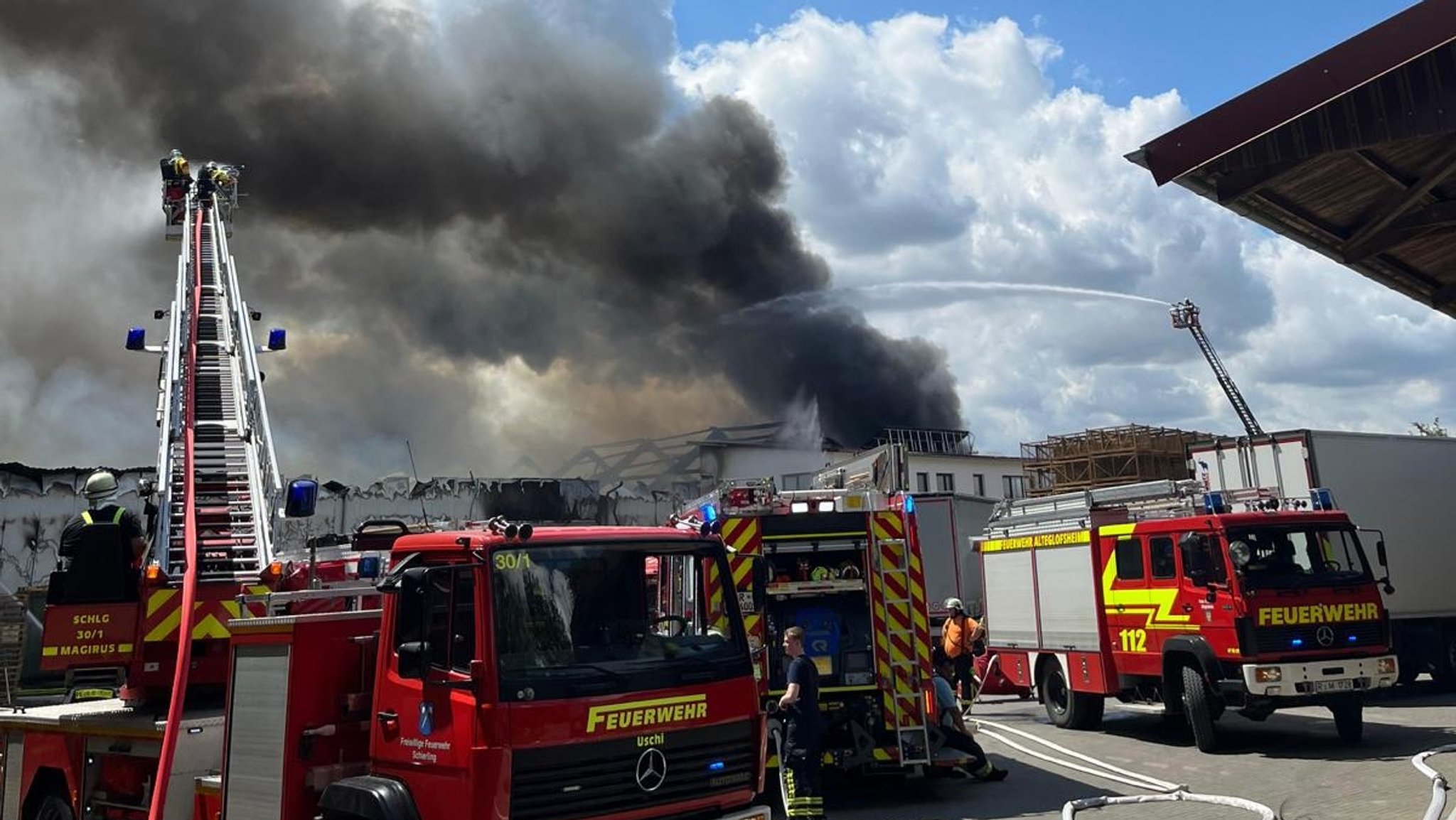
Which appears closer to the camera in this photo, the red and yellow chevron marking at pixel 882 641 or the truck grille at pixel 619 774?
the truck grille at pixel 619 774

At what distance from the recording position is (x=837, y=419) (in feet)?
146

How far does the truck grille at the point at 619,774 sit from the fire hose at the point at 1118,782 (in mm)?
3645

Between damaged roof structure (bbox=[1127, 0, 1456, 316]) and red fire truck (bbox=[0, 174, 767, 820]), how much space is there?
258 inches

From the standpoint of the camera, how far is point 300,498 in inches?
329

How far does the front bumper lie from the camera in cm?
1038

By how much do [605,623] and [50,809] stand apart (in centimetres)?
483

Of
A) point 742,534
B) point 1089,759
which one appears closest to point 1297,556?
point 1089,759

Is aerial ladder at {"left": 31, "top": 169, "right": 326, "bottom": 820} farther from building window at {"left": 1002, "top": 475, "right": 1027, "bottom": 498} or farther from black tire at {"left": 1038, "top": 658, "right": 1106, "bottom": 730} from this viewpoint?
building window at {"left": 1002, "top": 475, "right": 1027, "bottom": 498}

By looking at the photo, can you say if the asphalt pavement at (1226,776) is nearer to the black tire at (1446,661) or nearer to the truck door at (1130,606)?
the truck door at (1130,606)

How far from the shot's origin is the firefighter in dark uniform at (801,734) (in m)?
7.84

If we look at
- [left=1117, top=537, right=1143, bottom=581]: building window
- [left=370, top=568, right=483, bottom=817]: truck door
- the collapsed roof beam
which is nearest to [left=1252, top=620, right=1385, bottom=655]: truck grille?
[left=1117, top=537, right=1143, bottom=581]: building window

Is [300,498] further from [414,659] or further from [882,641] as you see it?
[882,641]

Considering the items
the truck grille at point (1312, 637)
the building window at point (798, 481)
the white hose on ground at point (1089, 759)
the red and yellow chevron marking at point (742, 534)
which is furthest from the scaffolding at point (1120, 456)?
the red and yellow chevron marking at point (742, 534)

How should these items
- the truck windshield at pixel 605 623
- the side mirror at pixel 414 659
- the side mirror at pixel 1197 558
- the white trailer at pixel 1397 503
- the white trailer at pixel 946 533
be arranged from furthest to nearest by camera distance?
the white trailer at pixel 946 533
the white trailer at pixel 1397 503
the side mirror at pixel 1197 558
the side mirror at pixel 414 659
the truck windshield at pixel 605 623
